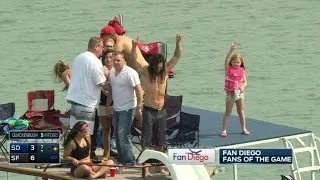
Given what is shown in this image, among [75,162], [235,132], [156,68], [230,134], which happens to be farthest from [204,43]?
[75,162]

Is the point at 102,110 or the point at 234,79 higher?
the point at 234,79

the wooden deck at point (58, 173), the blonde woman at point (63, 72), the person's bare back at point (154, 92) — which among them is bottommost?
the wooden deck at point (58, 173)

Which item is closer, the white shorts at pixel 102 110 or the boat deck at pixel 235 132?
the white shorts at pixel 102 110

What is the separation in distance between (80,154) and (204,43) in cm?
1797

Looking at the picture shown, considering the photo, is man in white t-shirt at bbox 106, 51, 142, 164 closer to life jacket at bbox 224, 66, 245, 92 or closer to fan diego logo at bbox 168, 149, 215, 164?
fan diego logo at bbox 168, 149, 215, 164

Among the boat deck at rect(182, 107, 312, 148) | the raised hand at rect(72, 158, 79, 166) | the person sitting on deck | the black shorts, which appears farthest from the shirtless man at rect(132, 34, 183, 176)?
the boat deck at rect(182, 107, 312, 148)

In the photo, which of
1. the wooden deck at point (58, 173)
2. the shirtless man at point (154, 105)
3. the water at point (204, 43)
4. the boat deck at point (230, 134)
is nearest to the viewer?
the wooden deck at point (58, 173)

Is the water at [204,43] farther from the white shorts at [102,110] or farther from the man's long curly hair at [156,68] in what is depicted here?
the man's long curly hair at [156,68]

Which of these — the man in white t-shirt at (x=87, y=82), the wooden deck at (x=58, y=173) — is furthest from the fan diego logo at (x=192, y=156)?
the man in white t-shirt at (x=87, y=82)

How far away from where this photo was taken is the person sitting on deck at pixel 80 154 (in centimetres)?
1711

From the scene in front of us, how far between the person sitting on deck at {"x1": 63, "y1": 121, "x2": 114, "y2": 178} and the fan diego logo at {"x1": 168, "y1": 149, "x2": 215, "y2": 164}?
1247mm
